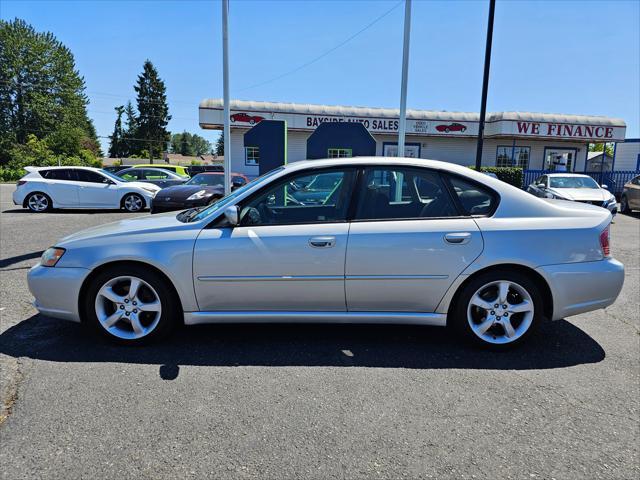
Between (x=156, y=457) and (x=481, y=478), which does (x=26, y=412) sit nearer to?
(x=156, y=457)

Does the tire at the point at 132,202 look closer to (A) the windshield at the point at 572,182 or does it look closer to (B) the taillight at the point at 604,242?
(B) the taillight at the point at 604,242

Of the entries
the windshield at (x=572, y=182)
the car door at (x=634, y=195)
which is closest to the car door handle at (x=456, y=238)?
the windshield at (x=572, y=182)

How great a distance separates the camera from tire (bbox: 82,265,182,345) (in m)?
3.52

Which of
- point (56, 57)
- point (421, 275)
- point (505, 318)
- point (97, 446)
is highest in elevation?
point (56, 57)

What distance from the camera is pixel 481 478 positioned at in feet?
7.15

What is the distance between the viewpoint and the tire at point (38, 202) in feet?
43.0

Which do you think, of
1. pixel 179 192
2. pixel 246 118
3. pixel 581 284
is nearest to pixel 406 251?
pixel 581 284

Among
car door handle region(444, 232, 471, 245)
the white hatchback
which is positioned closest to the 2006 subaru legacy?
car door handle region(444, 232, 471, 245)

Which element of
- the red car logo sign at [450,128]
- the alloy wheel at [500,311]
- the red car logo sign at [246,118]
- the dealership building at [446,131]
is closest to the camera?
the alloy wheel at [500,311]

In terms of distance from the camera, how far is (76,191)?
1309cm

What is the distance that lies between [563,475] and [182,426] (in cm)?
209

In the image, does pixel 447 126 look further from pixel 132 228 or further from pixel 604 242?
pixel 132 228

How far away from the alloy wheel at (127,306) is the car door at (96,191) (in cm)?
1078

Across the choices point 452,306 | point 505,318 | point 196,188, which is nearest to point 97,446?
point 452,306
